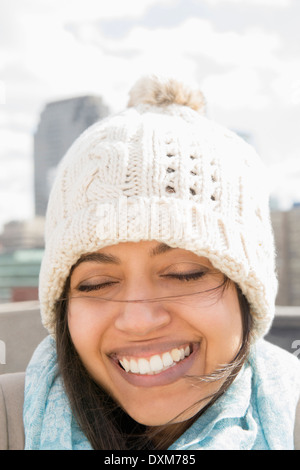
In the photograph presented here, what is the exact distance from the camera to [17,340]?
7.02 ft

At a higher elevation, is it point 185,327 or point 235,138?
point 235,138

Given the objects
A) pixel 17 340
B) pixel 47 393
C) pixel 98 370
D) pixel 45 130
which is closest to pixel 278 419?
pixel 98 370

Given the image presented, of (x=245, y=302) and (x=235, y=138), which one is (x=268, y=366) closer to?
(x=245, y=302)

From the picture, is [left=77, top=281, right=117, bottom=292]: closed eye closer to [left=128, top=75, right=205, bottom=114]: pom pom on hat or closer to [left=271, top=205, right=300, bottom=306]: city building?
[left=128, top=75, right=205, bottom=114]: pom pom on hat

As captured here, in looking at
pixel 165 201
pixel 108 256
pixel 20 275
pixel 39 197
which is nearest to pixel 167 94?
pixel 165 201

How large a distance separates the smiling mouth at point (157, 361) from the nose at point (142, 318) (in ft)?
0.31

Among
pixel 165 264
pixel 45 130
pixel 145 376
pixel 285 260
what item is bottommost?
pixel 285 260

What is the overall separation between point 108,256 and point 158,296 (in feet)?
0.58

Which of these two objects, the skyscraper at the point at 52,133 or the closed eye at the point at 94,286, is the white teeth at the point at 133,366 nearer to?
the closed eye at the point at 94,286

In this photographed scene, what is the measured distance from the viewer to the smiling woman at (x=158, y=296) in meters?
1.15

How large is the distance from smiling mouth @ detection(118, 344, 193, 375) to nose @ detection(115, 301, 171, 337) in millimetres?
96

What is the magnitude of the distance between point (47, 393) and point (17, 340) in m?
0.84

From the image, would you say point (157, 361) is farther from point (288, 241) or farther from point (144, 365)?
point (288, 241)

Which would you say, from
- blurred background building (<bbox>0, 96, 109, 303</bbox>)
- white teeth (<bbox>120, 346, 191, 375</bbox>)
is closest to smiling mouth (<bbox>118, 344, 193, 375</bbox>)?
white teeth (<bbox>120, 346, 191, 375</bbox>)
